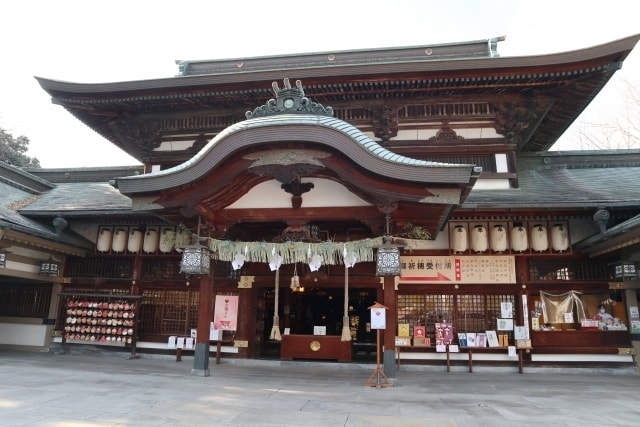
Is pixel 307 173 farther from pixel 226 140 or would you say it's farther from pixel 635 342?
pixel 635 342

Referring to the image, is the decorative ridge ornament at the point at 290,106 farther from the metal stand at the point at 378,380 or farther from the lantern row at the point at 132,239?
the lantern row at the point at 132,239

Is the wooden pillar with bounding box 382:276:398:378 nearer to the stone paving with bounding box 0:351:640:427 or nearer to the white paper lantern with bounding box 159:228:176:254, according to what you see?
the stone paving with bounding box 0:351:640:427

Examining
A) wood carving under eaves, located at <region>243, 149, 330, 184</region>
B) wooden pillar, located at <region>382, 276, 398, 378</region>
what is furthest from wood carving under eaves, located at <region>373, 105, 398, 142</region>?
wooden pillar, located at <region>382, 276, 398, 378</region>

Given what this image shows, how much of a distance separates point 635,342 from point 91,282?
15.6 meters

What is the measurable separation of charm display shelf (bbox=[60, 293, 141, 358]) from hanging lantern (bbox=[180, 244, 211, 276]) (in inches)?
171

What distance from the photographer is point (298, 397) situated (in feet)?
26.4

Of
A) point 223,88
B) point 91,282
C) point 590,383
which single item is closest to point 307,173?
point 223,88

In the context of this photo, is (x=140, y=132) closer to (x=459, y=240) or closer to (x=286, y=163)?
(x=286, y=163)

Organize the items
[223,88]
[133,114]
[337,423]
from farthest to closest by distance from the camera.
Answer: [133,114] < [223,88] < [337,423]

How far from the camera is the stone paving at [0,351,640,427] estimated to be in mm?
6414

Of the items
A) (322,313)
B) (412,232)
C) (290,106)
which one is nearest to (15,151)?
(322,313)

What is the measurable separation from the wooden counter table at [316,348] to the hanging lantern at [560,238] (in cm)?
615

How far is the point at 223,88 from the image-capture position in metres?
12.2

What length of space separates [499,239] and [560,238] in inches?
60.2
